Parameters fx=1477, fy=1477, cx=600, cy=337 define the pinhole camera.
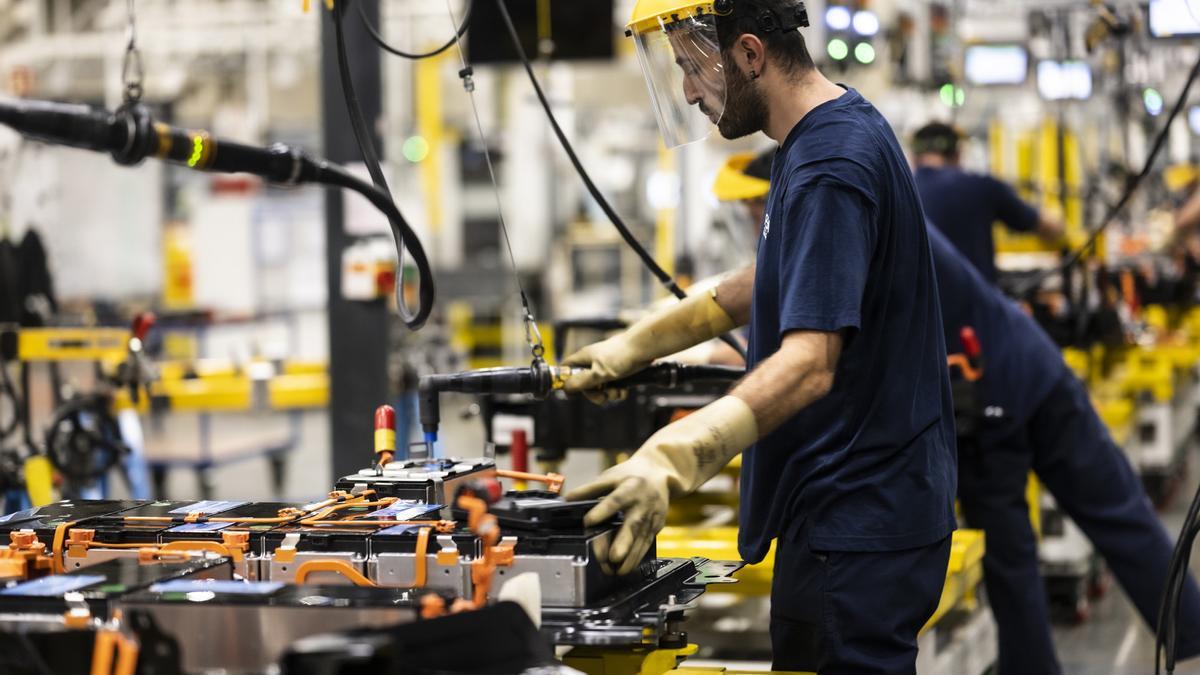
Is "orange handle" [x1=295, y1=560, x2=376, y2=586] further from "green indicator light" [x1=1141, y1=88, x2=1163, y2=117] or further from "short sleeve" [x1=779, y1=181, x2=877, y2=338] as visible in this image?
"green indicator light" [x1=1141, y1=88, x2=1163, y2=117]

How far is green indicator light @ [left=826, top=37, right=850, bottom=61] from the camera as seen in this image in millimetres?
7742

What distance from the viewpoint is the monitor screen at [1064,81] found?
29.6 feet

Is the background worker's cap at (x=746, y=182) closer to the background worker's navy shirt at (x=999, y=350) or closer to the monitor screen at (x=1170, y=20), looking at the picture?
the background worker's navy shirt at (x=999, y=350)

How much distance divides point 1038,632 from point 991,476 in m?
0.52

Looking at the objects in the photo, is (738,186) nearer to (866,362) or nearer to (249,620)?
(866,362)

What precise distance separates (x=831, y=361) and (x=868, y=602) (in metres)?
0.49

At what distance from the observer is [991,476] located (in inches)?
189

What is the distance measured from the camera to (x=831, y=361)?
8.13 feet

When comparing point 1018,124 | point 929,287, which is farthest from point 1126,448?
point 1018,124

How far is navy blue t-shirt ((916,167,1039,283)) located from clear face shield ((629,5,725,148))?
3266 millimetres

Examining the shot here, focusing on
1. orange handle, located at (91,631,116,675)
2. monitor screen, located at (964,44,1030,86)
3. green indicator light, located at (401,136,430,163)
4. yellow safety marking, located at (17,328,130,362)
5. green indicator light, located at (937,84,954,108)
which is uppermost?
green indicator light, located at (401,136,430,163)

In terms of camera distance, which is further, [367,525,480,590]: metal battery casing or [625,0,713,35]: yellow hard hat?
[625,0,713,35]: yellow hard hat

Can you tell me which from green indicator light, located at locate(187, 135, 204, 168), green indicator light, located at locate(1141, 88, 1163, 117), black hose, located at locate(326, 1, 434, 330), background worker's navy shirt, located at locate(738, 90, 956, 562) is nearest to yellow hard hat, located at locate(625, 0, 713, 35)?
background worker's navy shirt, located at locate(738, 90, 956, 562)

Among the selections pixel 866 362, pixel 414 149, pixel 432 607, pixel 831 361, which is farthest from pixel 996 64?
pixel 414 149
